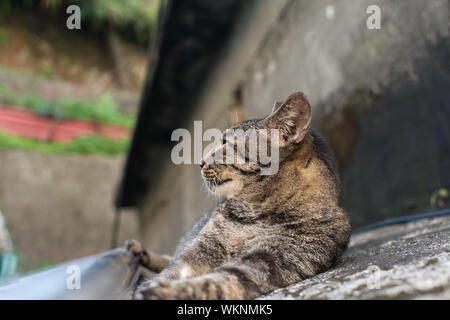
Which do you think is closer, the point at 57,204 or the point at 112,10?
the point at 57,204

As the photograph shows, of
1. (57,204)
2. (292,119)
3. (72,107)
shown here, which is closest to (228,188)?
(292,119)

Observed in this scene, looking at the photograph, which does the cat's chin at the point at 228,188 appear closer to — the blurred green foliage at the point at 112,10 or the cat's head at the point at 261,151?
the cat's head at the point at 261,151

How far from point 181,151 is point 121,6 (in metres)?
10.2

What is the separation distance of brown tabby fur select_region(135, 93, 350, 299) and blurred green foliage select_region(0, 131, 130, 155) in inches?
396

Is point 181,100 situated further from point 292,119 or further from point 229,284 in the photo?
point 229,284

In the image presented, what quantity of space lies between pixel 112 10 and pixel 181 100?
10111 mm

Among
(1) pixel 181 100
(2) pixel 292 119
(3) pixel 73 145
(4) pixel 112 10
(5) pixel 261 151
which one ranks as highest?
(4) pixel 112 10

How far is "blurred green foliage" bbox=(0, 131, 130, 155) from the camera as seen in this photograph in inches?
448

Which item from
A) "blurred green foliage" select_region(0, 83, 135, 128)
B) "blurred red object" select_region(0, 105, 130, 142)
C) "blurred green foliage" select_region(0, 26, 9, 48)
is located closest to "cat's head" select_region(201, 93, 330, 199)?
"blurred red object" select_region(0, 105, 130, 142)

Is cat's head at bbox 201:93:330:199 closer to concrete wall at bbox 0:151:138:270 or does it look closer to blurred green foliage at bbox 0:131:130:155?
blurred green foliage at bbox 0:131:130:155

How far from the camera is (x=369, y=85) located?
10.3 ft

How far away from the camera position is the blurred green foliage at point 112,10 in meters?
14.5
